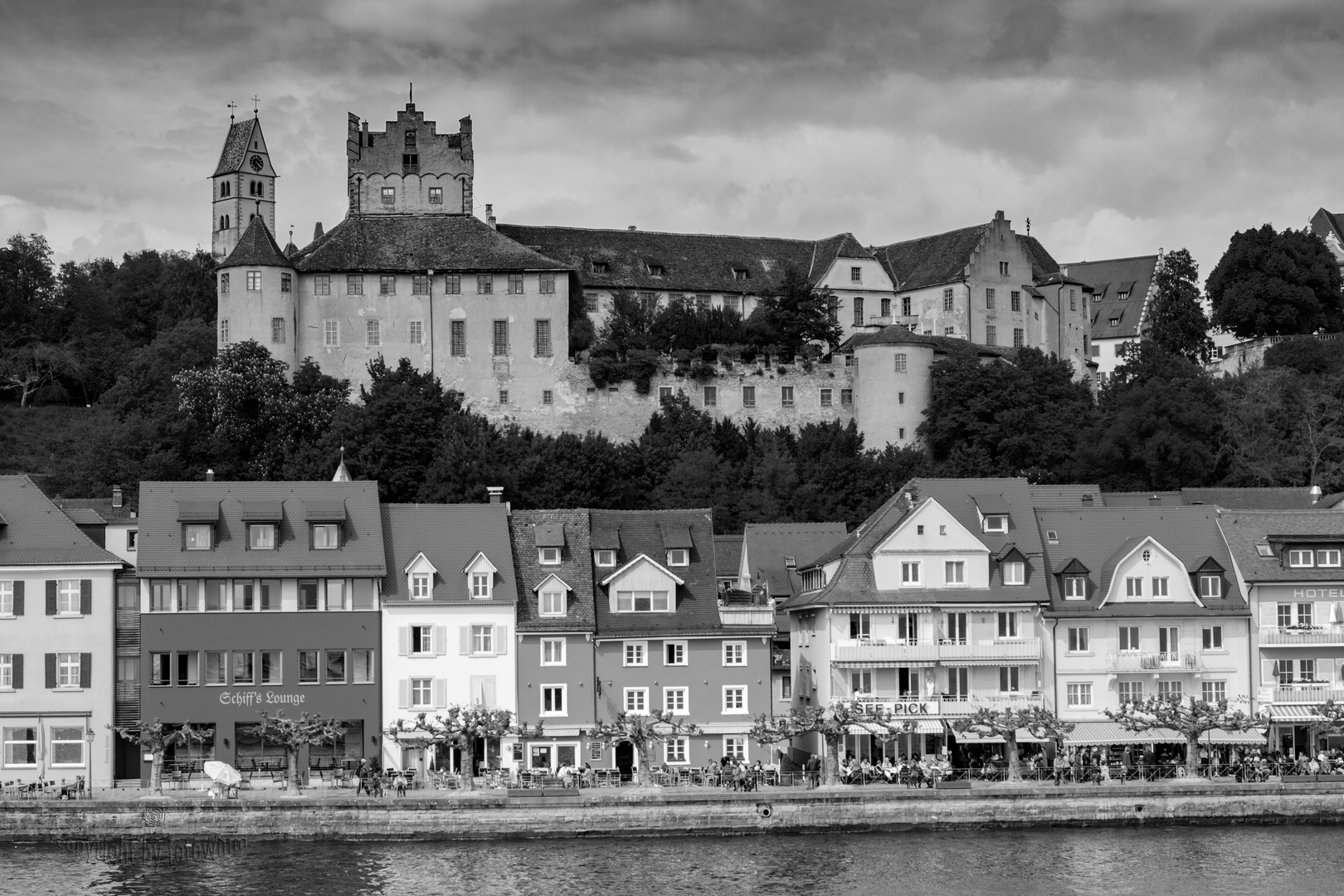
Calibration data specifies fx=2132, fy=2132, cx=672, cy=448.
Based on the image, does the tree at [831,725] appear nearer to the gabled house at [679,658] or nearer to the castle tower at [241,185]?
the gabled house at [679,658]

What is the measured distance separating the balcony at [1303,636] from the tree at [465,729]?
24.8 m

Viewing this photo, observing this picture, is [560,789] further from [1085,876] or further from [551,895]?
[1085,876]

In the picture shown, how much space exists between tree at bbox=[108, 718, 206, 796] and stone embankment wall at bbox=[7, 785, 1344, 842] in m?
2.33

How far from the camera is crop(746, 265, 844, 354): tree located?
389ft

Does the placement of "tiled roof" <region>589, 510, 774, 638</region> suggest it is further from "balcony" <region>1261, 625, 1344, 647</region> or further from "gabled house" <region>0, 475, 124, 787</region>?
"balcony" <region>1261, 625, 1344, 647</region>

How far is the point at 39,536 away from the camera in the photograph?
6925cm

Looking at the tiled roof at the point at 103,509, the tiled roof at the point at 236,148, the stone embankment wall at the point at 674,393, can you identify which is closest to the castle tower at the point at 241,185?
the tiled roof at the point at 236,148

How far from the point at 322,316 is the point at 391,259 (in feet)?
16.8

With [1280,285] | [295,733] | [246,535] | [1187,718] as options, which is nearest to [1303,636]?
[1187,718]

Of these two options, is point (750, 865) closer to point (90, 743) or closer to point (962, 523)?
point (962, 523)

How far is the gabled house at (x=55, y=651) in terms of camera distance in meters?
67.1

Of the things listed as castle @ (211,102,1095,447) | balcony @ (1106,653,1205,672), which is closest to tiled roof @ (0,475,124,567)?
balcony @ (1106,653,1205,672)

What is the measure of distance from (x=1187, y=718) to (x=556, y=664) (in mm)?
20216

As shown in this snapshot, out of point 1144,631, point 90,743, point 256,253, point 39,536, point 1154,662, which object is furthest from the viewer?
point 256,253
